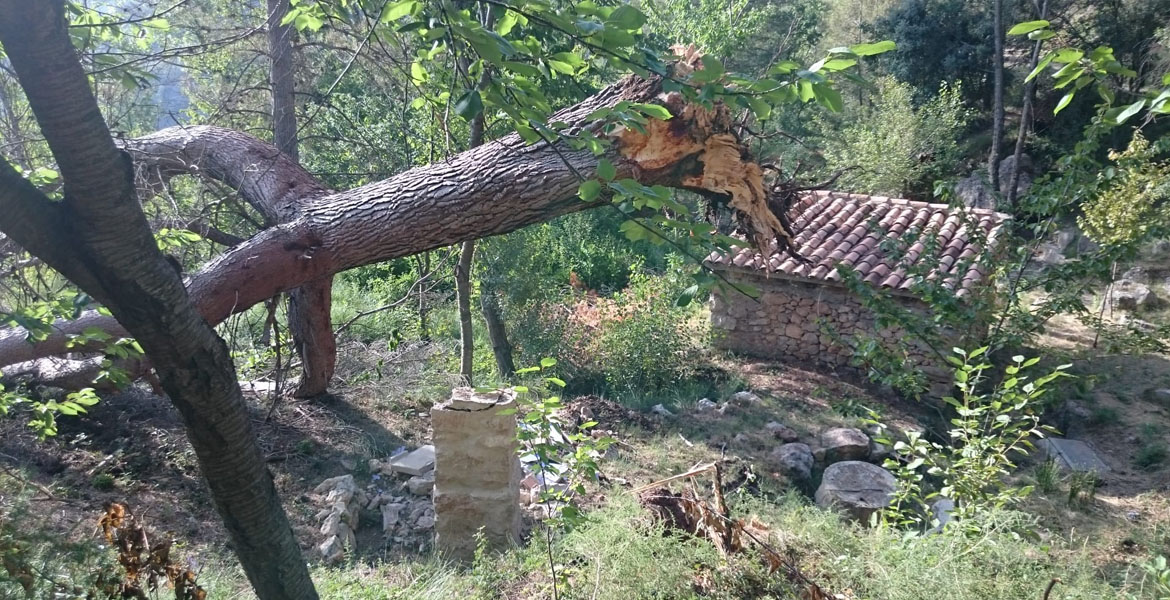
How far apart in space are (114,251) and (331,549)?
11.7ft

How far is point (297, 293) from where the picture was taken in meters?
6.03

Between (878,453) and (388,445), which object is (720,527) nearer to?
(388,445)

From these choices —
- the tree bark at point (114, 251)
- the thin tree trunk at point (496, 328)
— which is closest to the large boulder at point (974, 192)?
the thin tree trunk at point (496, 328)

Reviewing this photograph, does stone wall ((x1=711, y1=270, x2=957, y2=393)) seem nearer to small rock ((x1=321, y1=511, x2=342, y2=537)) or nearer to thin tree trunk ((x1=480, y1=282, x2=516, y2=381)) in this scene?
thin tree trunk ((x1=480, y1=282, x2=516, y2=381))

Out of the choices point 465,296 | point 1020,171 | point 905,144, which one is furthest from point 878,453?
point 1020,171

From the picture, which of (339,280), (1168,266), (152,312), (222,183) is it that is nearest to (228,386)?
(152,312)

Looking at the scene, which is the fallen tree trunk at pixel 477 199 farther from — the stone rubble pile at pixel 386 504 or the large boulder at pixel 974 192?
the large boulder at pixel 974 192

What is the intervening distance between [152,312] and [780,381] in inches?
360

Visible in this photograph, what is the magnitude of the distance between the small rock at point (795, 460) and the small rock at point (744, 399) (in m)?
1.32

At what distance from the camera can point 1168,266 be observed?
14.7 m

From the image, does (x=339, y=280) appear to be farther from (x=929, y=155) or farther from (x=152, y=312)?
(x=929, y=155)

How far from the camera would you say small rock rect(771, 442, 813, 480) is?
7.33m

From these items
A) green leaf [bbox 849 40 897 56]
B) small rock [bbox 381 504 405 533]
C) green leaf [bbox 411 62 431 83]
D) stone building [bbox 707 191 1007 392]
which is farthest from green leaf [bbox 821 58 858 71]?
stone building [bbox 707 191 1007 392]

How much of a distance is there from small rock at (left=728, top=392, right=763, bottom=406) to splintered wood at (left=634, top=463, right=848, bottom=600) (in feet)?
15.8
